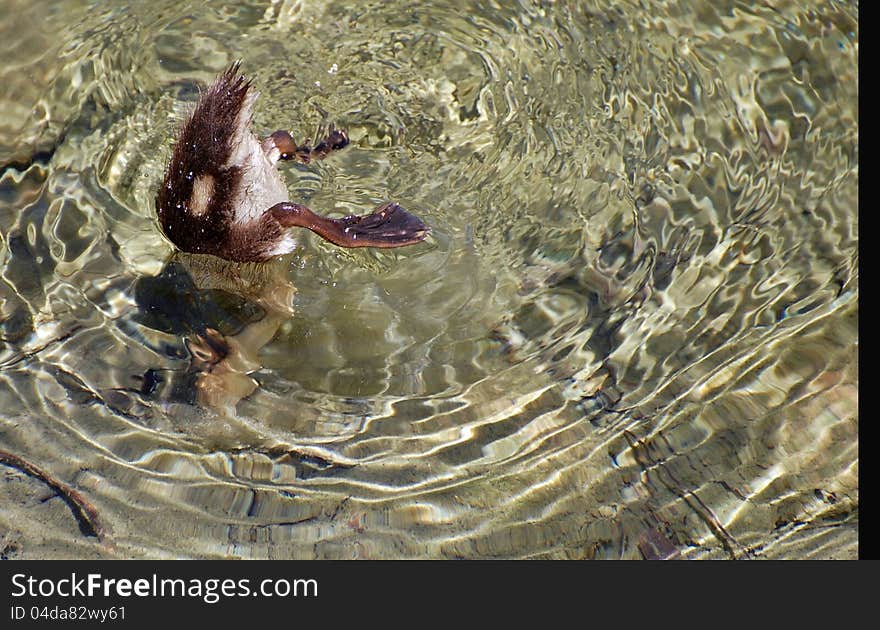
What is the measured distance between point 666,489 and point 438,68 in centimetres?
285

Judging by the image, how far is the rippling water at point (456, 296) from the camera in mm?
3369

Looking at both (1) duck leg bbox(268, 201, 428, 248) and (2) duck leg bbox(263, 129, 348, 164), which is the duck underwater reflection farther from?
(2) duck leg bbox(263, 129, 348, 164)

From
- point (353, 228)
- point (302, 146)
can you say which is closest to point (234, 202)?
point (353, 228)

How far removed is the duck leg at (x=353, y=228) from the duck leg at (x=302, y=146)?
521mm

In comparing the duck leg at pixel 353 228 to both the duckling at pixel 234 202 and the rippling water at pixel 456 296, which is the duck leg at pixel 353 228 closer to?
the duckling at pixel 234 202

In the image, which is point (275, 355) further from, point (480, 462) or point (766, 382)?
point (766, 382)

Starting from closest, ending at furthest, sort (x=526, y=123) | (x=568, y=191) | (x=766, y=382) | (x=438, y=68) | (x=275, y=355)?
(x=766, y=382), (x=275, y=355), (x=568, y=191), (x=526, y=123), (x=438, y=68)

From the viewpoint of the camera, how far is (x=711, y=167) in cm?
460

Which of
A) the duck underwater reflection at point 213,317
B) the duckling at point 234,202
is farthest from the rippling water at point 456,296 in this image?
the duckling at point 234,202

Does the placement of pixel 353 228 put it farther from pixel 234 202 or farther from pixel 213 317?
pixel 213 317

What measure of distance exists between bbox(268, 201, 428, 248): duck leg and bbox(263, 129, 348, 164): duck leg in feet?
1.71

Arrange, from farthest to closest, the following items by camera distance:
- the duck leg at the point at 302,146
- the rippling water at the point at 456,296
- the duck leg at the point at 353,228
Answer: the duck leg at the point at 302,146
the duck leg at the point at 353,228
the rippling water at the point at 456,296

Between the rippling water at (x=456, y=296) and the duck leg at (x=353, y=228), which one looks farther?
the duck leg at (x=353, y=228)
